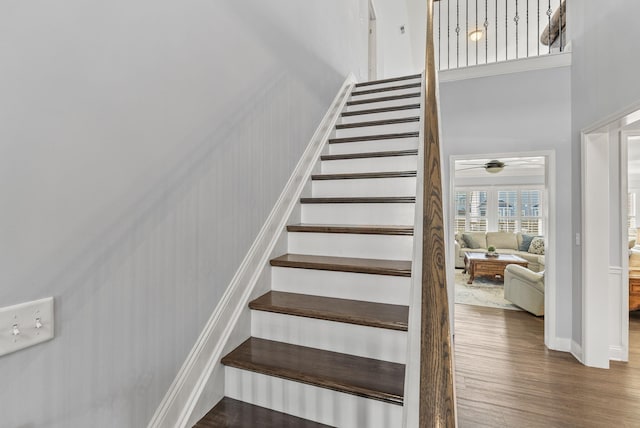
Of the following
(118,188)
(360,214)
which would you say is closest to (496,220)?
(360,214)

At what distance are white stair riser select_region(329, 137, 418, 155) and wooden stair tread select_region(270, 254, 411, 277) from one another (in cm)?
114

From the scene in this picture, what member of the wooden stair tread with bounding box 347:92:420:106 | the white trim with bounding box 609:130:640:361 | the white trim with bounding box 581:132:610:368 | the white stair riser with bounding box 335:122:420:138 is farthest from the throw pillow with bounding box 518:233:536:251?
the white stair riser with bounding box 335:122:420:138

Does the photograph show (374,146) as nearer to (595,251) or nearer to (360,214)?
(360,214)

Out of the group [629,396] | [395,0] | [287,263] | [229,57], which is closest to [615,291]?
[629,396]

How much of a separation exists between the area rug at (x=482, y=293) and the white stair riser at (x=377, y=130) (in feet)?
10.9

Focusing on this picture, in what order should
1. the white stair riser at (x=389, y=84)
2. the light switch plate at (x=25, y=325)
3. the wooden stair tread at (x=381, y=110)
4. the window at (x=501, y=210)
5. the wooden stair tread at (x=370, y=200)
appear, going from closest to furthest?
the light switch plate at (x=25, y=325) < the wooden stair tread at (x=370, y=200) < the wooden stair tread at (x=381, y=110) < the white stair riser at (x=389, y=84) < the window at (x=501, y=210)

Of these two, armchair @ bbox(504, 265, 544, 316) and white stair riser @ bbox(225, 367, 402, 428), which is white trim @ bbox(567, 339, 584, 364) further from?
white stair riser @ bbox(225, 367, 402, 428)

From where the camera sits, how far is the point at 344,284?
1.65 m

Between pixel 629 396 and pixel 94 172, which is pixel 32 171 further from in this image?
pixel 629 396

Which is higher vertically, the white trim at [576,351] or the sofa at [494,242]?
the sofa at [494,242]

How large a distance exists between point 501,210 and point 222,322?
30.0 ft

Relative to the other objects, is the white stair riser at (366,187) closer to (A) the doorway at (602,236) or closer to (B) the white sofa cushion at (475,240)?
(A) the doorway at (602,236)

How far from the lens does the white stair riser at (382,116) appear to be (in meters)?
2.97

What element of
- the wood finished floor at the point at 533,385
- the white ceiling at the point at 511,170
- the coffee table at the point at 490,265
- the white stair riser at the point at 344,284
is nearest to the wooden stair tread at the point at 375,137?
the white stair riser at the point at 344,284
